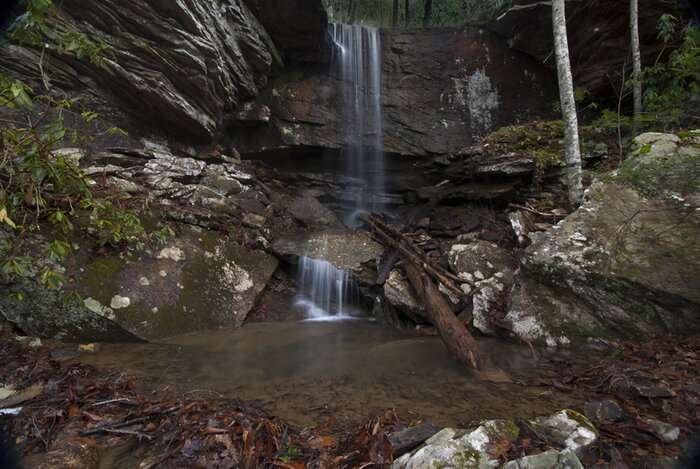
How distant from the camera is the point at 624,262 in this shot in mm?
4258

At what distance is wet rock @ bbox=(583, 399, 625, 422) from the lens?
2.43 metres

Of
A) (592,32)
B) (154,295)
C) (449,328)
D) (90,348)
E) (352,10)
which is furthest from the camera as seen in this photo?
(352,10)

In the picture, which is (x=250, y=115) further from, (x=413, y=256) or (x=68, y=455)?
(x=68, y=455)

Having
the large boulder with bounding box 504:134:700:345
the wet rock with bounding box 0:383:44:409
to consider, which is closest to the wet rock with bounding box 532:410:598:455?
the large boulder with bounding box 504:134:700:345

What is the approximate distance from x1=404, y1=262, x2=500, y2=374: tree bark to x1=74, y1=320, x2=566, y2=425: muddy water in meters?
0.18

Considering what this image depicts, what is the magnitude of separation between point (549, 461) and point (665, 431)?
3.55 feet

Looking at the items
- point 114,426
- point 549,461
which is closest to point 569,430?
point 549,461

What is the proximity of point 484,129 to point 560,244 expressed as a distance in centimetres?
739

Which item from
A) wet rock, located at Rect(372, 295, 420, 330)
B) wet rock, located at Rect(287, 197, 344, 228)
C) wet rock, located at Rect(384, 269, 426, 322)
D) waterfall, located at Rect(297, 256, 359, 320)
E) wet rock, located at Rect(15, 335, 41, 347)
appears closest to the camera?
wet rock, located at Rect(15, 335, 41, 347)

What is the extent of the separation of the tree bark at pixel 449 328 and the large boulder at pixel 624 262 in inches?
36.4

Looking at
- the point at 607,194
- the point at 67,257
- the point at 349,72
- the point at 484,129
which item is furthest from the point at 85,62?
the point at 484,129

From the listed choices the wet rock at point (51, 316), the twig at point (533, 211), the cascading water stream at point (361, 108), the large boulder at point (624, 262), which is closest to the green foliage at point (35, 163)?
the wet rock at point (51, 316)

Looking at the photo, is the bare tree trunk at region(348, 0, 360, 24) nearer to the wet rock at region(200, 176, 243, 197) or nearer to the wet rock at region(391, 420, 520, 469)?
the wet rock at region(200, 176, 243, 197)

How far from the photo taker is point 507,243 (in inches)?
264
